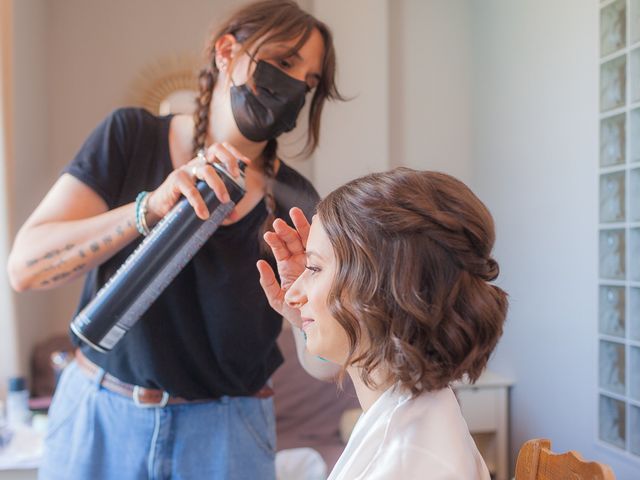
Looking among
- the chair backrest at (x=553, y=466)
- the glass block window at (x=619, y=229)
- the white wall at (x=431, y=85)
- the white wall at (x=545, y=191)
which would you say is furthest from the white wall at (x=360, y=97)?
the chair backrest at (x=553, y=466)

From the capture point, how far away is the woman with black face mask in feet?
2.36

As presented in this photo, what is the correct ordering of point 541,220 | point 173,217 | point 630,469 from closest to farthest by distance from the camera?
point 173,217 → point 630,469 → point 541,220

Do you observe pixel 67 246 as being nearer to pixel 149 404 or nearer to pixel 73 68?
pixel 149 404

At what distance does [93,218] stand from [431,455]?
1.45 feet

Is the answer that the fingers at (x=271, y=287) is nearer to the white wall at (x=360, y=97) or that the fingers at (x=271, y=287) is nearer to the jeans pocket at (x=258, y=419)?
the jeans pocket at (x=258, y=419)

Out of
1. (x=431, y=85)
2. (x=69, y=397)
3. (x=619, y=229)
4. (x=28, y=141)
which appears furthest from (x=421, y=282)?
(x=28, y=141)

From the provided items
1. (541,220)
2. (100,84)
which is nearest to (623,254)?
(541,220)

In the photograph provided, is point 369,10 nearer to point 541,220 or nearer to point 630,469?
point 541,220

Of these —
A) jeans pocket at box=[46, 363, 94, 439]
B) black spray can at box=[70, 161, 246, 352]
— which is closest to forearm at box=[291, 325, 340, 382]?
black spray can at box=[70, 161, 246, 352]

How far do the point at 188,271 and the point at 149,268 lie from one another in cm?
10

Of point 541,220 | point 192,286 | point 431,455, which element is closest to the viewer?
point 431,455

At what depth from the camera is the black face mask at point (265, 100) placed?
0.72m

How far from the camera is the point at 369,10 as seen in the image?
4.81 feet

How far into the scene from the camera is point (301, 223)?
646 millimetres
